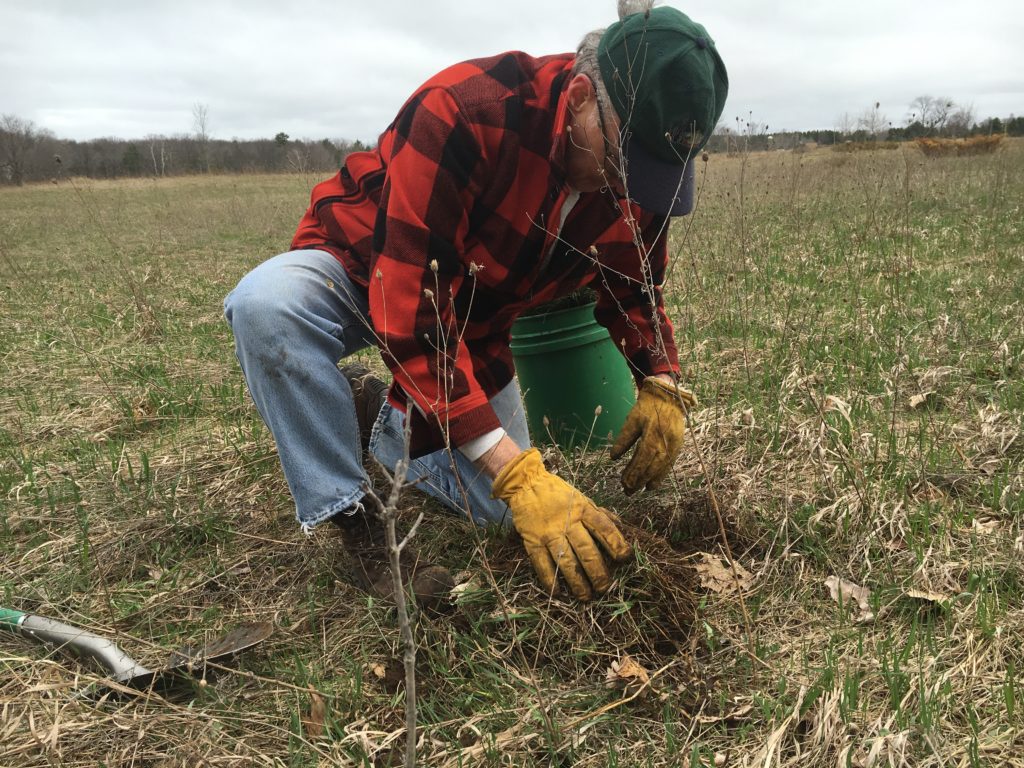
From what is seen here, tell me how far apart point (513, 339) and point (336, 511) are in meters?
1.08

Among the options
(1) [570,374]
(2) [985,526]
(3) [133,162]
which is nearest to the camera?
(2) [985,526]

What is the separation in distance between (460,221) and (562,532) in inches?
31.2

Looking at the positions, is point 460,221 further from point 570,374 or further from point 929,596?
point 929,596

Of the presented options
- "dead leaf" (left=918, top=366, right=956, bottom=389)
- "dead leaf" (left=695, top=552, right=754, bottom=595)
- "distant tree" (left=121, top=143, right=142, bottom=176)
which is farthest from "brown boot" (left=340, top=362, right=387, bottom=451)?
"distant tree" (left=121, top=143, right=142, bottom=176)

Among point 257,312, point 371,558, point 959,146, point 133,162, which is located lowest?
point 371,558

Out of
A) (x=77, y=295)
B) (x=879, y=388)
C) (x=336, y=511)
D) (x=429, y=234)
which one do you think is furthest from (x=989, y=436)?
(x=77, y=295)

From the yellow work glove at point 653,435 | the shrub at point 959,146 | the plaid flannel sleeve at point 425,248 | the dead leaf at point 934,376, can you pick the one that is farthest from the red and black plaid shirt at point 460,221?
the shrub at point 959,146

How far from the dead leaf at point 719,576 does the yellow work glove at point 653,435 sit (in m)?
0.33

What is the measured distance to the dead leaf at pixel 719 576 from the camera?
1.71m

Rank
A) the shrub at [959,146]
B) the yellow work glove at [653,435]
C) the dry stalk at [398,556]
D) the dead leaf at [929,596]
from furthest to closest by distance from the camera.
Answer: the shrub at [959,146] < the yellow work glove at [653,435] < the dead leaf at [929,596] < the dry stalk at [398,556]

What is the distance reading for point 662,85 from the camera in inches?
58.6

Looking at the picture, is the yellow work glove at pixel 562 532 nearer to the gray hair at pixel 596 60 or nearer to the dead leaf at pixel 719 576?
the dead leaf at pixel 719 576

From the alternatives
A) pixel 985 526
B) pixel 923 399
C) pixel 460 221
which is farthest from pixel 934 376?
pixel 460 221

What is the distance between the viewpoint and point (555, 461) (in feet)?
7.99
